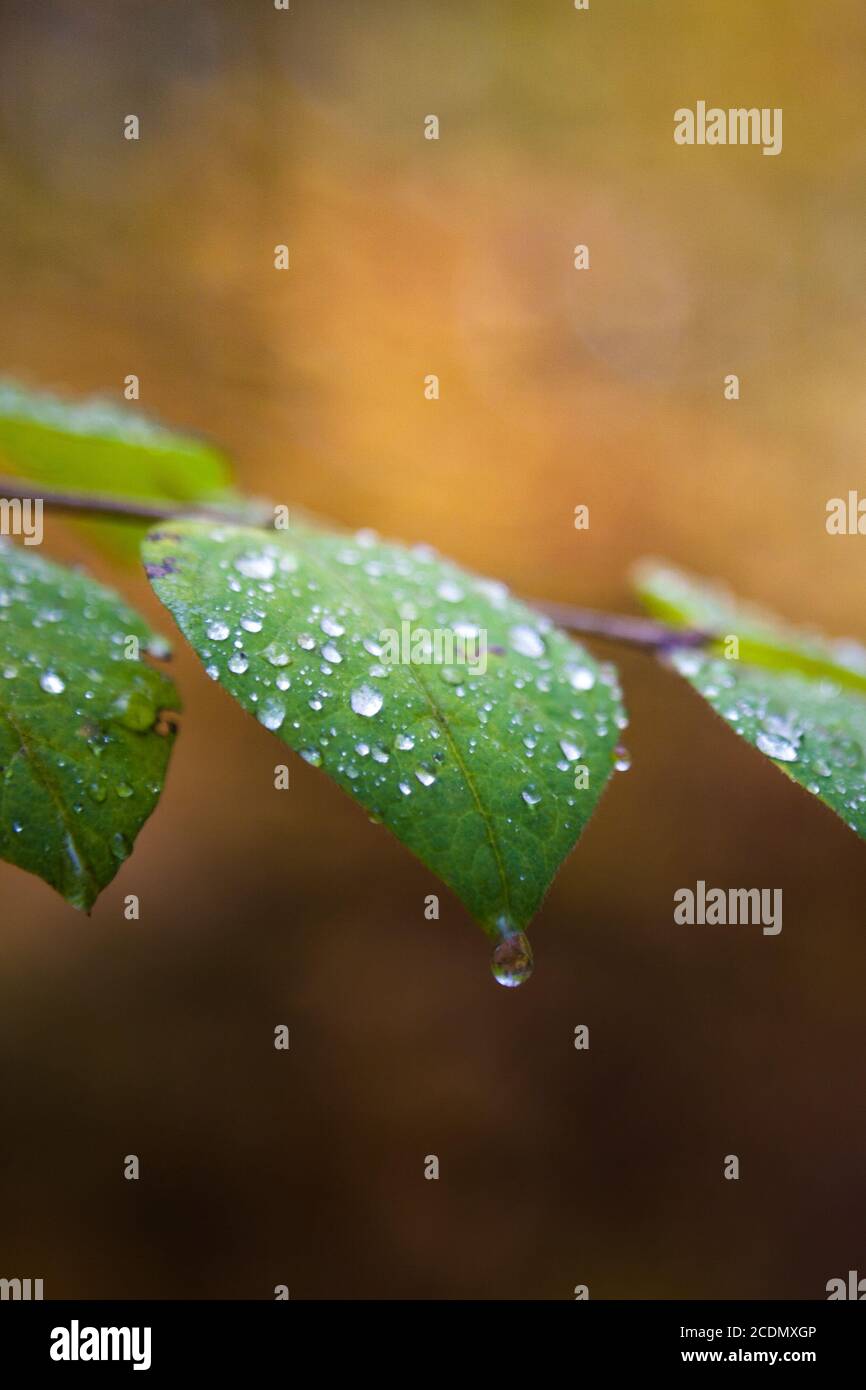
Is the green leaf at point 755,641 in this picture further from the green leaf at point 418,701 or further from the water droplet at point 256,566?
the water droplet at point 256,566

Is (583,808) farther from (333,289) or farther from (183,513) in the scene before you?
(333,289)

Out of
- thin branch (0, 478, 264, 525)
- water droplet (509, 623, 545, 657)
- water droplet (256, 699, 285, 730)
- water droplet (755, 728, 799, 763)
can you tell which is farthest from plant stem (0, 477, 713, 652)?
water droplet (256, 699, 285, 730)

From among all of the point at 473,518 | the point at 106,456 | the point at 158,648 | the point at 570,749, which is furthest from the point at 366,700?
the point at 473,518

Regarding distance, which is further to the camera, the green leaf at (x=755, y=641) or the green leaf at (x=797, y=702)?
the green leaf at (x=755, y=641)

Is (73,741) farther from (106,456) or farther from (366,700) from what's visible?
(106,456)

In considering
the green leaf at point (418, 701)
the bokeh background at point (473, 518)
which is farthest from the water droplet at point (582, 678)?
the bokeh background at point (473, 518)

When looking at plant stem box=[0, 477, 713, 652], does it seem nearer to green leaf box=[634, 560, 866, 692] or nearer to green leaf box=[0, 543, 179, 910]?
green leaf box=[634, 560, 866, 692]

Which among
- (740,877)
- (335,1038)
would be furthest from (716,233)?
(335,1038)
